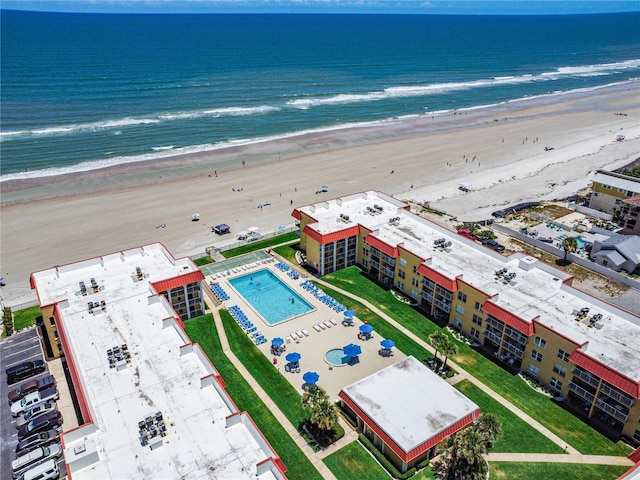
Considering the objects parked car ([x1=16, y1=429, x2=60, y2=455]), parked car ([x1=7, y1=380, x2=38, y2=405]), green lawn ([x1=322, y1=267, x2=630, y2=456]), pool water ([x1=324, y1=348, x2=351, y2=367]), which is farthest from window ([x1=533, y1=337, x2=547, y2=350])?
parked car ([x1=7, y1=380, x2=38, y2=405])

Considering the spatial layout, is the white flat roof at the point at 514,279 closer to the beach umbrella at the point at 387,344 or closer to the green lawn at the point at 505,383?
the green lawn at the point at 505,383

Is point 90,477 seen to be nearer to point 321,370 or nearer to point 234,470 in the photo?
point 234,470

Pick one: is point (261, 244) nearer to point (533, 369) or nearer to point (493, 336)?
point (493, 336)

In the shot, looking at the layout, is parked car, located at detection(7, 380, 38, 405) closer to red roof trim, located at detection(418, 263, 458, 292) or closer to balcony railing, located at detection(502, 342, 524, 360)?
red roof trim, located at detection(418, 263, 458, 292)

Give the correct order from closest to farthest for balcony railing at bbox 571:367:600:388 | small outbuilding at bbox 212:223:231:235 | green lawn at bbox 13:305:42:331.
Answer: balcony railing at bbox 571:367:600:388
green lawn at bbox 13:305:42:331
small outbuilding at bbox 212:223:231:235

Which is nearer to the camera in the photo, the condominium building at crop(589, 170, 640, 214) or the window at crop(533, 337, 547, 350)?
the window at crop(533, 337, 547, 350)

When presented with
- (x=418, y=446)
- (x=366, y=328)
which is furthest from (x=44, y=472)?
(x=366, y=328)
